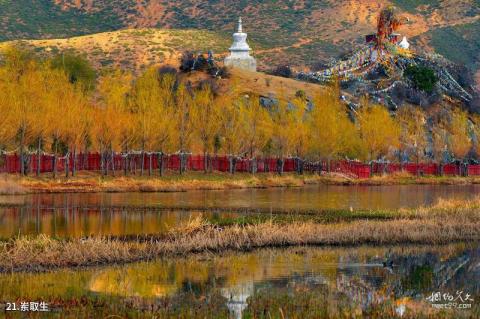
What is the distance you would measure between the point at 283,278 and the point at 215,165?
6198cm

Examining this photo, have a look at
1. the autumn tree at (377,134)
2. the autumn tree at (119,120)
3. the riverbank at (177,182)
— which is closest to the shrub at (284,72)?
the autumn tree at (377,134)

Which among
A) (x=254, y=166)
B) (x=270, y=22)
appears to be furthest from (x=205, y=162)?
(x=270, y=22)

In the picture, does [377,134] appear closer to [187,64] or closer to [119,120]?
[119,120]

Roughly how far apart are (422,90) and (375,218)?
305ft

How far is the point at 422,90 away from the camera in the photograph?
135m

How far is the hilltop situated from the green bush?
32.6 meters

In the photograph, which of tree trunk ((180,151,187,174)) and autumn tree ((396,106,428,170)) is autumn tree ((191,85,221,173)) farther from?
autumn tree ((396,106,428,170))

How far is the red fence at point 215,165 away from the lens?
77.3 metres

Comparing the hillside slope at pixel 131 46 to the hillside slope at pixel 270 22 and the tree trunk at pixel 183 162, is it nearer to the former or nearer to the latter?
the hillside slope at pixel 270 22

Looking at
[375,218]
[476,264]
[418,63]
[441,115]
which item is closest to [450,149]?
[441,115]

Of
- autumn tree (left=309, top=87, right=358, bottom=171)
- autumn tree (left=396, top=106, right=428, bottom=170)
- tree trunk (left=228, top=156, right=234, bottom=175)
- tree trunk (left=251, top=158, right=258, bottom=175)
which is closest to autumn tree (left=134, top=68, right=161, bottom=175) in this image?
tree trunk (left=228, top=156, right=234, bottom=175)

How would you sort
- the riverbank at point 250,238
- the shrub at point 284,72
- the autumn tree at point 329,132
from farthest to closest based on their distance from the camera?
the shrub at point 284,72 → the autumn tree at point 329,132 → the riverbank at point 250,238

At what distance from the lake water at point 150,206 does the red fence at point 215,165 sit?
44.0ft

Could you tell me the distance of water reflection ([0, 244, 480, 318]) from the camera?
25797 mm
